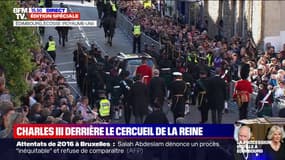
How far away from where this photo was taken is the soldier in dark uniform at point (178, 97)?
2239cm

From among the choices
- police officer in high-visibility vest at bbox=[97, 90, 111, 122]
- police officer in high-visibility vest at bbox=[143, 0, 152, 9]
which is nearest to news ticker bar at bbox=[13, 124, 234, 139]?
police officer in high-visibility vest at bbox=[97, 90, 111, 122]

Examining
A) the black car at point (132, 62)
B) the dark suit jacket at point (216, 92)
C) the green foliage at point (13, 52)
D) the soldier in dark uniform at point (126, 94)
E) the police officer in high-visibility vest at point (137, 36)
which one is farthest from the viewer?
the police officer in high-visibility vest at point (137, 36)

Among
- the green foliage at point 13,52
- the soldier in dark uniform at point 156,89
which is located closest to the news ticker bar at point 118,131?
the green foliage at point 13,52

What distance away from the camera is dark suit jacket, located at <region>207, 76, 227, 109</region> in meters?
21.7

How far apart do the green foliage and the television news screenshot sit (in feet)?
0.08

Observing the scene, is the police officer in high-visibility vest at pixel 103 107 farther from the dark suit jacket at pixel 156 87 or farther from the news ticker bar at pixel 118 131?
the news ticker bar at pixel 118 131

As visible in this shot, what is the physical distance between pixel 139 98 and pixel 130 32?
53.2 feet

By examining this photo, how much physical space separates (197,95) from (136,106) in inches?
79.5

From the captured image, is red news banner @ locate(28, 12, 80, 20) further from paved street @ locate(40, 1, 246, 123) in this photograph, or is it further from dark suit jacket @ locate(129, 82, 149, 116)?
dark suit jacket @ locate(129, 82, 149, 116)

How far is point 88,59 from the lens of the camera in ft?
88.3

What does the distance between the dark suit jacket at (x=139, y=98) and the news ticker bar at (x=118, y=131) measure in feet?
24.0

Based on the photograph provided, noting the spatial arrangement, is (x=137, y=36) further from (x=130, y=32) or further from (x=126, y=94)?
(x=126, y=94)

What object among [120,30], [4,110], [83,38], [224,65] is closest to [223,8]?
[120,30]

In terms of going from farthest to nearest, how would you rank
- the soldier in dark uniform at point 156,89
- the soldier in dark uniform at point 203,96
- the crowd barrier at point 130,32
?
the crowd barrier at point 130,32, the soldier in dark uniform at point 156,89, the soldier in dark uniform at point 203,96
